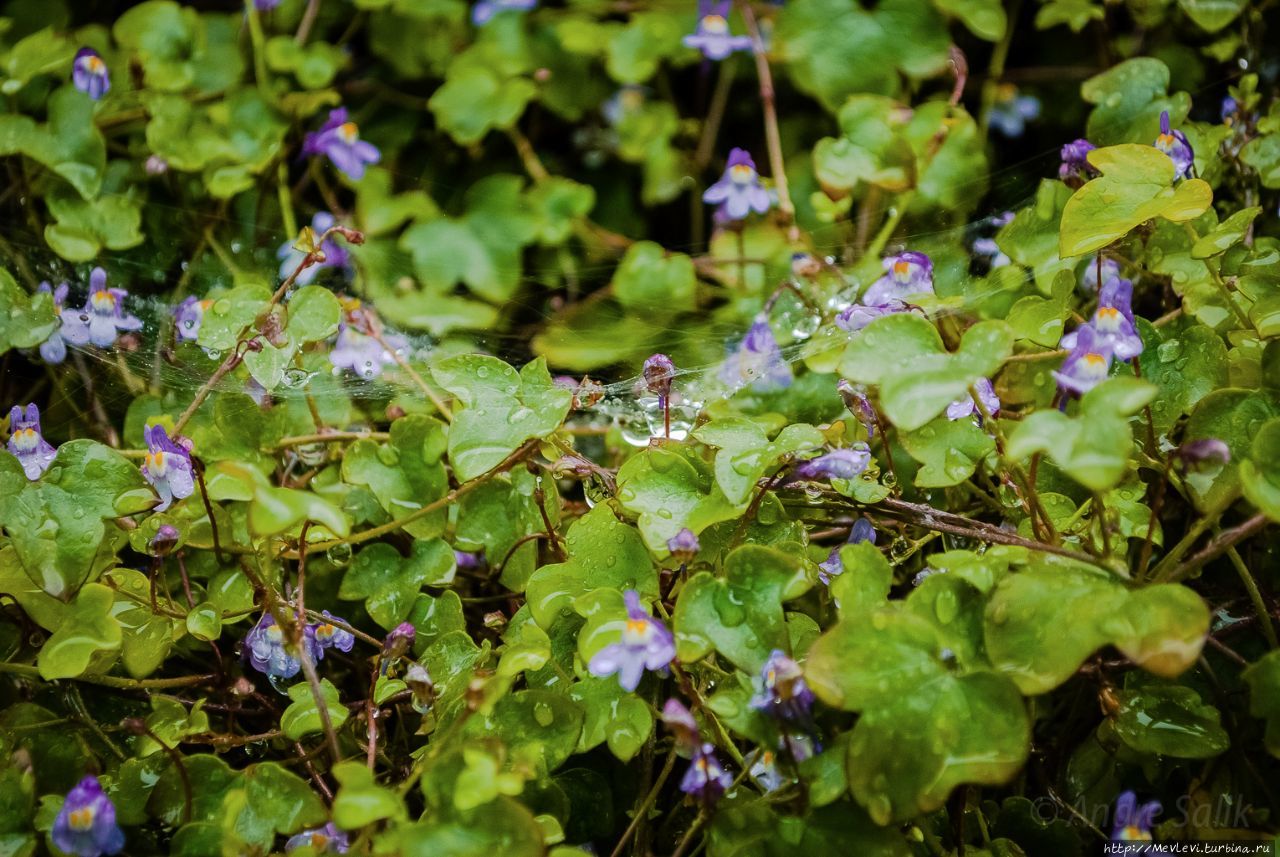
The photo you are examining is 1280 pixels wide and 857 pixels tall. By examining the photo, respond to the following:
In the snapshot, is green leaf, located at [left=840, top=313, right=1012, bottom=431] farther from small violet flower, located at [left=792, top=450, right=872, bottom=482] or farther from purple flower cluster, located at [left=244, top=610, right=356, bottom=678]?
purple flower cluster, located at [left=244, top=610, right=356, bottom=678]

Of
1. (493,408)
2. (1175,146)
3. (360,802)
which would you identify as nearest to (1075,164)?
(1175,146)

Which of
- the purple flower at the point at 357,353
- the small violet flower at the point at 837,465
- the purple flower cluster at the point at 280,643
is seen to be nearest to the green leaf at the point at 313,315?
the purple flower at the point at 357,353

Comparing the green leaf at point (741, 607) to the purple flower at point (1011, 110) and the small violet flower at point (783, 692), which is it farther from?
the purple flower at point (1011, 110)

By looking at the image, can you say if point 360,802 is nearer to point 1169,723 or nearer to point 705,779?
point 705,779

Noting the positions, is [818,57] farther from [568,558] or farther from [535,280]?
[568,558]

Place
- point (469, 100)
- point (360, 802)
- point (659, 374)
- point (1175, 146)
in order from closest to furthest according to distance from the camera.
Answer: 1. point (360, 802)
2. point (659, 374)
3. point (1175, 146)
4. point (469, 100)

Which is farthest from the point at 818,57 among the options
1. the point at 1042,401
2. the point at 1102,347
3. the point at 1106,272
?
the point at 1102,347
